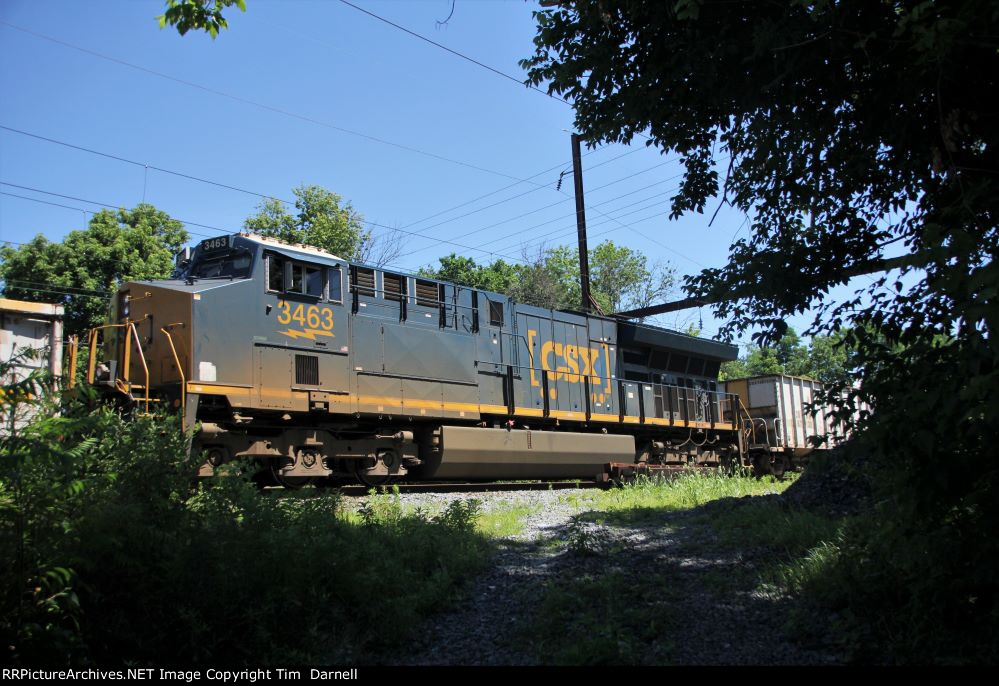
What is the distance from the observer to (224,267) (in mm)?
11125

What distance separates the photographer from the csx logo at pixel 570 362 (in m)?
15.6

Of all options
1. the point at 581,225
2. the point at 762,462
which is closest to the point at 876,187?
the point at 581,225

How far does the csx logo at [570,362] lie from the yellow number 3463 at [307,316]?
17.2 ft

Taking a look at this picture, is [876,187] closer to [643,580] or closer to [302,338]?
[643,580]

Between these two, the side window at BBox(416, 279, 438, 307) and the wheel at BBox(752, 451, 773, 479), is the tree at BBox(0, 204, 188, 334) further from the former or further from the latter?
the wheel at BBox(752, 451, 773, 479)

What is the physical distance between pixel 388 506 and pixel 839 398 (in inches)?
224

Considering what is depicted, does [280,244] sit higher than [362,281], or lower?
higher

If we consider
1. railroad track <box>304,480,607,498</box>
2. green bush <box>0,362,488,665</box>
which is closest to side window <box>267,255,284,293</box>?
railroad track <box>304,480,607,498</box>

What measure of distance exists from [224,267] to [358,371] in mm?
2702

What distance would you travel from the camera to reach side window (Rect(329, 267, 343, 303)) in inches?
461

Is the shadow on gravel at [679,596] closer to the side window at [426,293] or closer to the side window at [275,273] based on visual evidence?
the side window at [275,273]

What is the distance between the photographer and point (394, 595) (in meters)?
5.66

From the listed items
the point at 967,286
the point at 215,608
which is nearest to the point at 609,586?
the point at 215,608

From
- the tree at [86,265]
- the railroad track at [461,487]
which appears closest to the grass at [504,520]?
the railroad track at [461,487]
